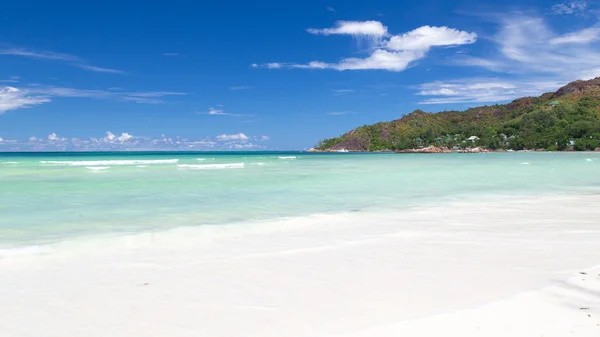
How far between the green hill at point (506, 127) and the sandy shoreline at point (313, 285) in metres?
98.5

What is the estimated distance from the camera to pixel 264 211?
9.27 meters

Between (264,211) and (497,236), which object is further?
(264,211)

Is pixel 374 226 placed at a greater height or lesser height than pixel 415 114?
lesser

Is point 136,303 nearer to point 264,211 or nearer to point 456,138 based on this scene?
point 264,211

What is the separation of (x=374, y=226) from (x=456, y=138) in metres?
126

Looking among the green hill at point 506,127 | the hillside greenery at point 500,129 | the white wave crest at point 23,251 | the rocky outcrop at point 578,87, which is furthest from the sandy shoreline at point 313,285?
the rocky outcrop at point 578,87

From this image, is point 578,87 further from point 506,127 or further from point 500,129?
point 500,129

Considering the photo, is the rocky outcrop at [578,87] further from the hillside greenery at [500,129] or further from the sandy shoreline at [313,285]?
the sandy shoreline at [313,285]

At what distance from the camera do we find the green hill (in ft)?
309

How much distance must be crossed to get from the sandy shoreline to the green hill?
98.5 meters

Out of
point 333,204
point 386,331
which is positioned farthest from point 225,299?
point 333,204

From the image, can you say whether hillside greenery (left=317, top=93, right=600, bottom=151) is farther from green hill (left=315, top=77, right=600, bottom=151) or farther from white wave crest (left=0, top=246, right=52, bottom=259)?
white wave crest (left=0, top=246, right=52, bottom=259)

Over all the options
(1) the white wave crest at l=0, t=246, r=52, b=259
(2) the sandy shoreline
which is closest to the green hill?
(2) the sandy shoreline

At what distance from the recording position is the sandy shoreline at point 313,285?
3.04 meters
